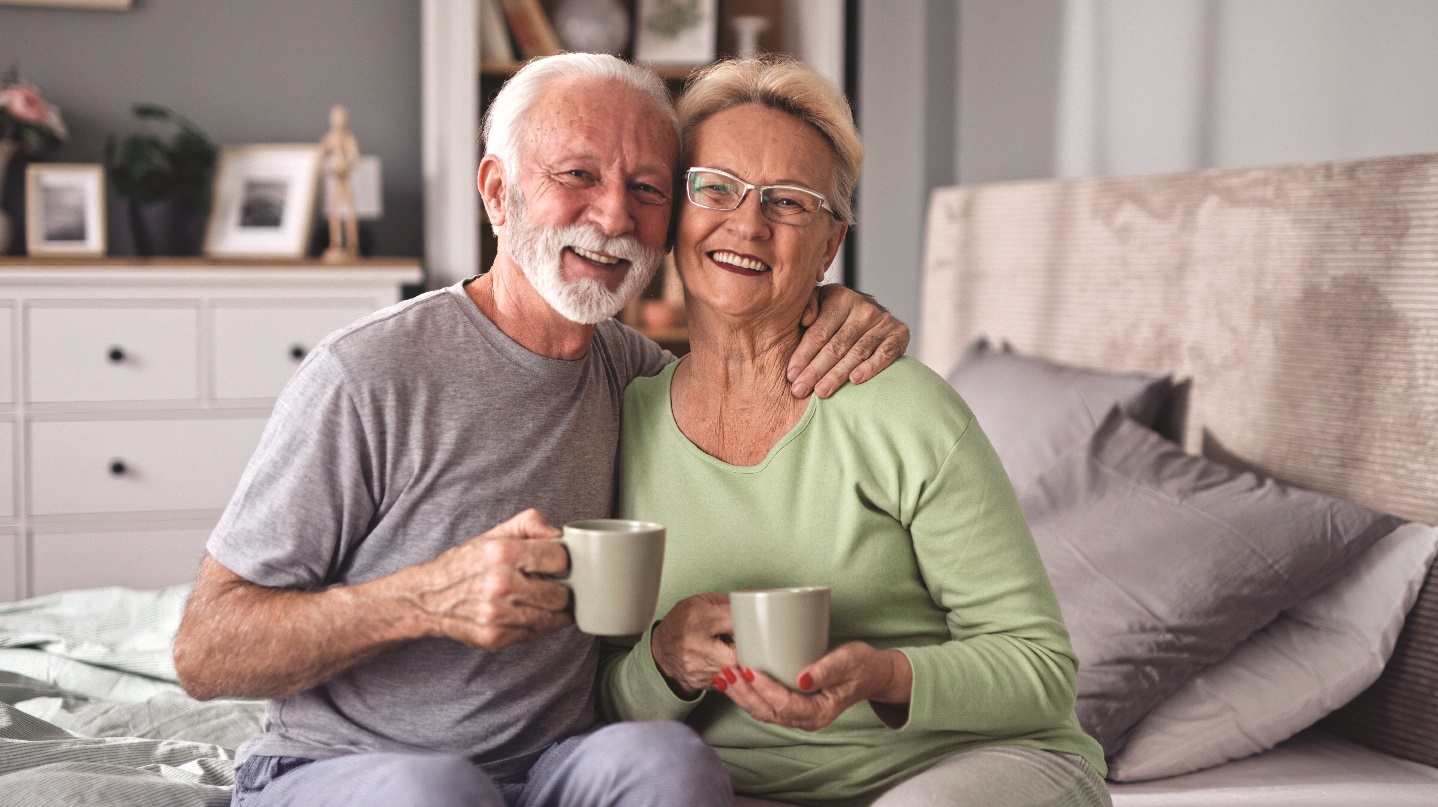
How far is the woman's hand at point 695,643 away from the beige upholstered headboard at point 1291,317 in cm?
99

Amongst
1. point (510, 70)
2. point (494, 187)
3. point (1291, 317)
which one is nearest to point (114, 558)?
point (510, 70)

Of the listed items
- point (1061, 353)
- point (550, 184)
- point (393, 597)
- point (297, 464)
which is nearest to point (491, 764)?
point (393, 597)

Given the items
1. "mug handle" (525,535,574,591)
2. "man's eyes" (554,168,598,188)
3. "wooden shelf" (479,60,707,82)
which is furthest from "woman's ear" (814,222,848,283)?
"wooden shelf" (479,60,707,82)

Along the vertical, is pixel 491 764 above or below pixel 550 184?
below

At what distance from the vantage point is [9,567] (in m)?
3.34

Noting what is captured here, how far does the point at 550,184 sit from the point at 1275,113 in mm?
1369

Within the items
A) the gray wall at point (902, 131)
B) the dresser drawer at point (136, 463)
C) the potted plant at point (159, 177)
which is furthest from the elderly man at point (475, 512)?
the potted plant at point (159, 177)

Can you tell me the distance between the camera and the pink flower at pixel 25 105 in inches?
139

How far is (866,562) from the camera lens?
1.30m

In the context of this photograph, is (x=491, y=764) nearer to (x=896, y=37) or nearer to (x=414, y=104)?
(x=896, y=37)

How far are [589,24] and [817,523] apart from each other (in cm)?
281

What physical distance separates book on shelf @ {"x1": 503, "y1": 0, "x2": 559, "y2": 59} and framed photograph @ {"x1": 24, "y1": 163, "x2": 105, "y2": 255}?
128 centimetres

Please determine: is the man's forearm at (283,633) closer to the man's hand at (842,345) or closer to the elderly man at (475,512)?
the elderly man at (475,512)

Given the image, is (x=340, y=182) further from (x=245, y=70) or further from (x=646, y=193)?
(x=646, y=193)
